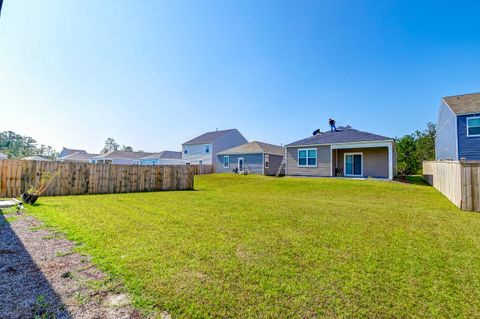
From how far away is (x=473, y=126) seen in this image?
1563cm

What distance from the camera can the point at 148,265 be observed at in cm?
313

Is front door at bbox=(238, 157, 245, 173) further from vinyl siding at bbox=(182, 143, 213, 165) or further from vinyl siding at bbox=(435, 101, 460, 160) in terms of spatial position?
vinyl siding at bbox=(435, 101, 460, 160)

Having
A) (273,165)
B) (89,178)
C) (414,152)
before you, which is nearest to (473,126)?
(273,165)

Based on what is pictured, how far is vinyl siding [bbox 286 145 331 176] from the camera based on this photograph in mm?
19281

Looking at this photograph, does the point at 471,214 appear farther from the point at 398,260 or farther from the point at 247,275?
the point at 247,275

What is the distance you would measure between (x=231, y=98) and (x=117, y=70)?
8.94 metres

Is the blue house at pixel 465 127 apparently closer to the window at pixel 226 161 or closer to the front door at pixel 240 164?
the front door at pixel 240 164

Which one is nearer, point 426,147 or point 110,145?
point 426,147

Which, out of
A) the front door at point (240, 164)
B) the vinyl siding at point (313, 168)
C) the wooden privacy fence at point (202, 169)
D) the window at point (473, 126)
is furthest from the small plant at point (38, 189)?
the window at point (473, 126)

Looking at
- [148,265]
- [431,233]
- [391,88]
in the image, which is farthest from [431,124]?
[148,265]

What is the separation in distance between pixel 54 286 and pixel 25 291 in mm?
241

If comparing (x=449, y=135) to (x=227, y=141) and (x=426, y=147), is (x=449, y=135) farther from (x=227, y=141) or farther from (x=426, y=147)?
(x=227, y=141)

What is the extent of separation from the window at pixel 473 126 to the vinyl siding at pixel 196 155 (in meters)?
25.5

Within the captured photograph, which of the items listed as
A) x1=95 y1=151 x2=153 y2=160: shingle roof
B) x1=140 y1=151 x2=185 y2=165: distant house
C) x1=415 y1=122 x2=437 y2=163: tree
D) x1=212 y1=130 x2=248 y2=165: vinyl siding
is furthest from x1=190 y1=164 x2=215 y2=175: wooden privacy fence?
x1=415 y1=122 x2=437 y2=163: tree
